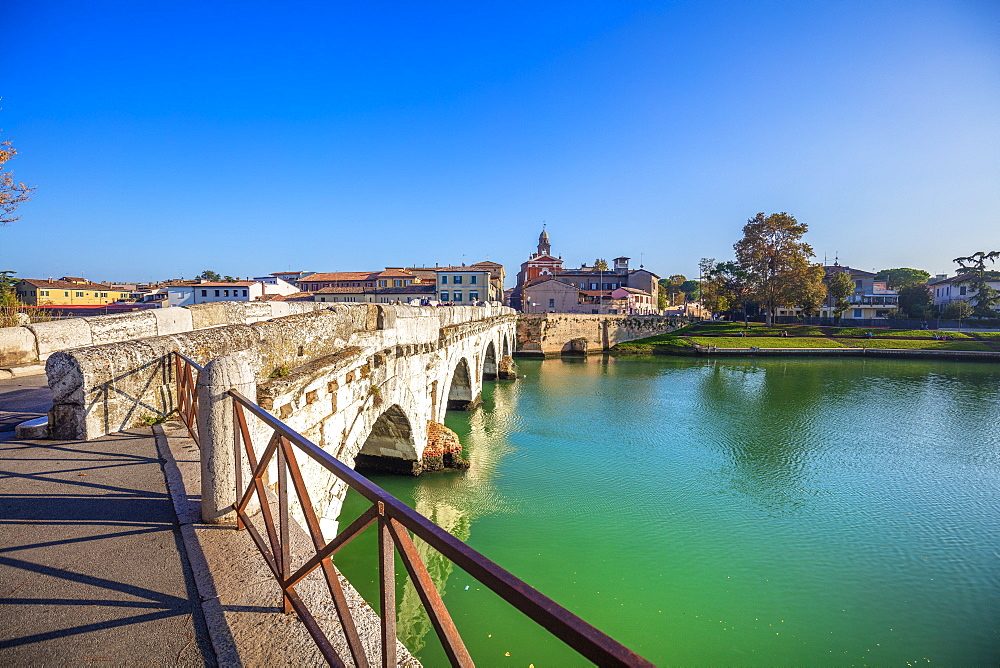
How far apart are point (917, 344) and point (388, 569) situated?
57.5 m

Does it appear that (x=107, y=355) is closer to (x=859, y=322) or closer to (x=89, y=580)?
(x=89, y=580)

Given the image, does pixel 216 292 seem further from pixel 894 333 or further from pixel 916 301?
pixel 916 301

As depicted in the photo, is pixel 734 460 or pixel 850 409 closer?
pixel 734 460

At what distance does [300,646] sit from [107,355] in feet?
11.9

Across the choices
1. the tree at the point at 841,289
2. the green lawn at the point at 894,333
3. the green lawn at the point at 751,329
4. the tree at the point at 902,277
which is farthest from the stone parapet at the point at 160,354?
Answer: the tree at the point at 902,277

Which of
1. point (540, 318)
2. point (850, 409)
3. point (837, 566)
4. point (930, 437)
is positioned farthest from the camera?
point (540, 318)

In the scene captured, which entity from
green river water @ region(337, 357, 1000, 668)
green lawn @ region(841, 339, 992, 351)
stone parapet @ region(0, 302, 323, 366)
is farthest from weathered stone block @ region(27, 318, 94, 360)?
green lawn @ region(841, 339, 992, 351)

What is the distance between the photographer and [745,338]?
49.3 meters

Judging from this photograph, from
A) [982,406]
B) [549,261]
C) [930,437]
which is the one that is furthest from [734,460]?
[549,261]

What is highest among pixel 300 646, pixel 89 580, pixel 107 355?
pixel 107 355

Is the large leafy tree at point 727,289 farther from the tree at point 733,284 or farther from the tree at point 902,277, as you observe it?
the tree at point 902,277

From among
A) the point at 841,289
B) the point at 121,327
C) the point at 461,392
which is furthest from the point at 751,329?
the point at 121,327

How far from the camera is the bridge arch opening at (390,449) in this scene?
11750 mm

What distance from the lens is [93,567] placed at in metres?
2.70
